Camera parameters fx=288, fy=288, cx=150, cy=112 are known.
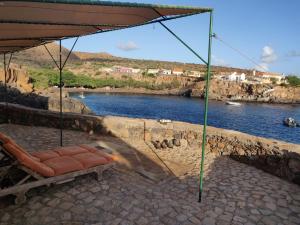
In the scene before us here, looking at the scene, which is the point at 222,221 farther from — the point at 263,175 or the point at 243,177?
the point at 263,175

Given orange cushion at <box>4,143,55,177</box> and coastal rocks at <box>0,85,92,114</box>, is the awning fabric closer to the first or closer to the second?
orange cushion at <box>4,143,55,177</box>

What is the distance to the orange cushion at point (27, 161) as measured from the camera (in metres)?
5.39

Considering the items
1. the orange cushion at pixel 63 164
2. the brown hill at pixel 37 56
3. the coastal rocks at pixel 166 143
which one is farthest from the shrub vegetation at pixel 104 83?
the orange cushion at pixel 63 164

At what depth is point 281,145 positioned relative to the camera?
859 centimetres

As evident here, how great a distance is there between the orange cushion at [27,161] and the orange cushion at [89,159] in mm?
854

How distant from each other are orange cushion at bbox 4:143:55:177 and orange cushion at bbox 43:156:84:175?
0.21m

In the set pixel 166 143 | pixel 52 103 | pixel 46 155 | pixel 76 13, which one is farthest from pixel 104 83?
pixel 76 13

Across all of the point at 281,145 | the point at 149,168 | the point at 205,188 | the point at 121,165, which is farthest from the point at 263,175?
the point at 121,165

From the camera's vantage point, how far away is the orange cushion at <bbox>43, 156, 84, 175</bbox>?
5.89 metres

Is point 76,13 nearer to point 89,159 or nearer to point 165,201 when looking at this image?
point 89,159

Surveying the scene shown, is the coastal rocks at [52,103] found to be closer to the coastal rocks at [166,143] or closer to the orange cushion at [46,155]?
the coastal rocks at [166,143]

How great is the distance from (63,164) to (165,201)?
7.46 feet

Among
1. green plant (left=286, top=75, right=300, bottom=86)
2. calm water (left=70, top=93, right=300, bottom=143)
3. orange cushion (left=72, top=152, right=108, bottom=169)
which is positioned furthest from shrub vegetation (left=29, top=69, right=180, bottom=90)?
orange cushion (left=72, top=152, right=108, bottom=169)

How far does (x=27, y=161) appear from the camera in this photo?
5.40 m
